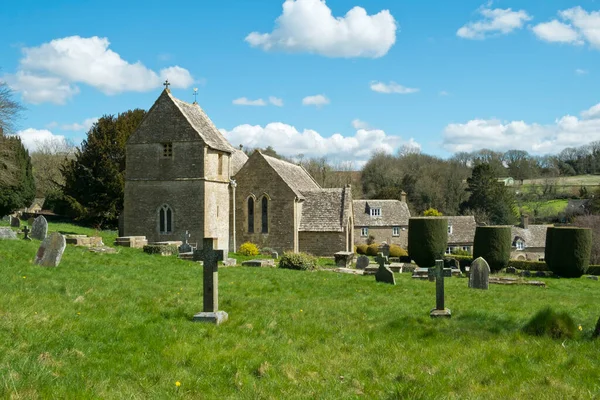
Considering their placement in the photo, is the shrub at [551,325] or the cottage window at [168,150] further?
the cottage window at [168,150]

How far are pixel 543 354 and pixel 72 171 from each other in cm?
3953

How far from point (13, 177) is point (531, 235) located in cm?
4892

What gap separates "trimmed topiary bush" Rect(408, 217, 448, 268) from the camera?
3338 centimetres

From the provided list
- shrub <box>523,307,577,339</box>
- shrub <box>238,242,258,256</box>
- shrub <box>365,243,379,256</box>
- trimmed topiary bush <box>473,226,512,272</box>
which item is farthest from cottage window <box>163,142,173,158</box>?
shrub <box>365,243,379,256</box>

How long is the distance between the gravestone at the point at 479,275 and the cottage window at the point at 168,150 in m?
17.9

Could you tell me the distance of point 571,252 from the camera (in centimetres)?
3200

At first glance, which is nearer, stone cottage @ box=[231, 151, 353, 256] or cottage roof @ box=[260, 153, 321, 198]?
stone cottage @ box=[231, 151, 353, 256]

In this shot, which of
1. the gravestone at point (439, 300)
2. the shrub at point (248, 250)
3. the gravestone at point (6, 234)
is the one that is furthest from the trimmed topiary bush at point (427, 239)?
the gravestone at point (6, 234)

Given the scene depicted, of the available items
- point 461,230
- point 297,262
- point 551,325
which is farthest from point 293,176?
point 551,325

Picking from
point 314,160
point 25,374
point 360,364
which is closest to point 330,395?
point 360,364

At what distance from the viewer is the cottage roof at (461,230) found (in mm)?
55281

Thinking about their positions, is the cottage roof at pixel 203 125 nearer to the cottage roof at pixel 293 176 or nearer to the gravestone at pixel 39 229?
the cottage roof at pixel 293 176

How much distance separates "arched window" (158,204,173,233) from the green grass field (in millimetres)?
16869

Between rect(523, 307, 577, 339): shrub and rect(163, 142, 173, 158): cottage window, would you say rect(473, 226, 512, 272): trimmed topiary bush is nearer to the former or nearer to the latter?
rect(163, 142, 173, 158): cottage window
